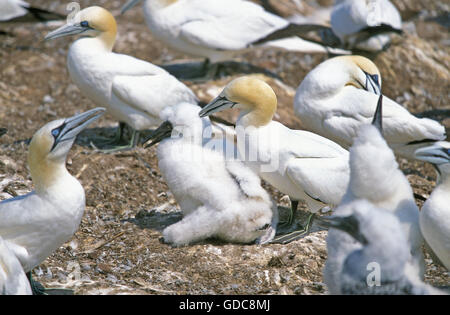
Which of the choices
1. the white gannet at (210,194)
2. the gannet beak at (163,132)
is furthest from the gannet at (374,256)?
the gannet beak at (163,132)

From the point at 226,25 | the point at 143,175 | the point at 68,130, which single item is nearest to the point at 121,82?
the point at 143,175

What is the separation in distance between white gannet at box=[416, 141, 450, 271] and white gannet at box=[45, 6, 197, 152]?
302cm

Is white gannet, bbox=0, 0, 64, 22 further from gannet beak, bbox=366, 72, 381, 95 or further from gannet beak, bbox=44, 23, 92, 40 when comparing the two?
gannet beak, bbox=366, 72, 381, 95

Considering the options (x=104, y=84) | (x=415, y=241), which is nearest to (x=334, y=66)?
(x=104, y=84)

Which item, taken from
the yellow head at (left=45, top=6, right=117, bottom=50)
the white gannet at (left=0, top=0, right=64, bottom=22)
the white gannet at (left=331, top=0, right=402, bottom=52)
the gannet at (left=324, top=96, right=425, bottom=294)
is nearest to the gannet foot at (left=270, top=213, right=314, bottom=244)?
the gannet at (left=324, top=96, right=425, bottom=294)

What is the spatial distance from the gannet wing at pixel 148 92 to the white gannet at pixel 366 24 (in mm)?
3082

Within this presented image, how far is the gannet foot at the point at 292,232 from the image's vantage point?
5.10m

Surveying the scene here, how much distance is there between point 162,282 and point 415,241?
1.58 metres

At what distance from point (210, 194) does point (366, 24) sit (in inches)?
184

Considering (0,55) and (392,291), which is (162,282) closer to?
(392,291)

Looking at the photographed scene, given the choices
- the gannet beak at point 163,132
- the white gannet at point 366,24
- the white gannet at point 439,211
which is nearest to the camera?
the white gannet at point 439,211

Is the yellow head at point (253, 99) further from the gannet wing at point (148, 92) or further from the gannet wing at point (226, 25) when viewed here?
the gannet wing at point (226, 25)
